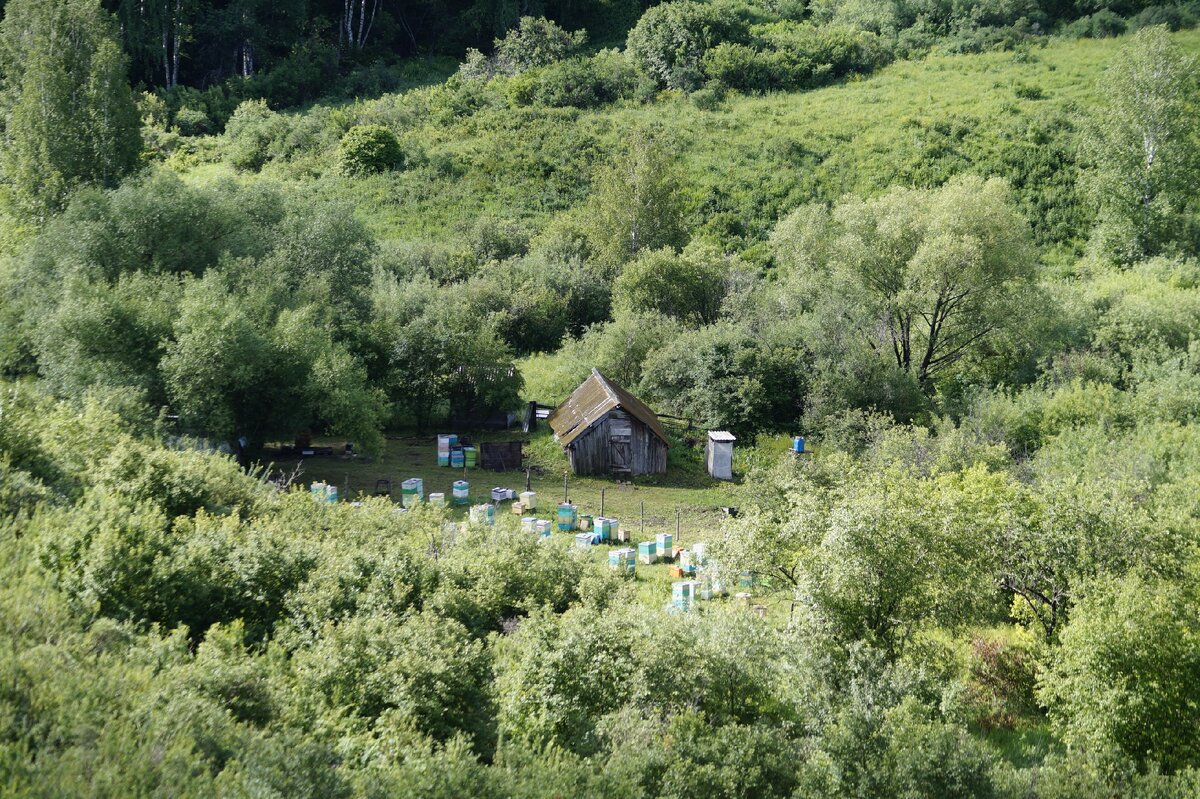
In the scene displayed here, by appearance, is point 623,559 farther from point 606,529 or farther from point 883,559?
point 883,559

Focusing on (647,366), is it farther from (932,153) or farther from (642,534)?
(932,153)

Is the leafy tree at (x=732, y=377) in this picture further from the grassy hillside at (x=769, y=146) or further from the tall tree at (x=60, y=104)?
the tall tree at (x=60, y=104)

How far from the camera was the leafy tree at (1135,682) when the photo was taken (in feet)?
41.8

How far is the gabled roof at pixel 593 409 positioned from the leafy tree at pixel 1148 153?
24085mm

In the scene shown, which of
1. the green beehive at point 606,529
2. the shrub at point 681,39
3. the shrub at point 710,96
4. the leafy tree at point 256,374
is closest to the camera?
the green beehive at point 606,529

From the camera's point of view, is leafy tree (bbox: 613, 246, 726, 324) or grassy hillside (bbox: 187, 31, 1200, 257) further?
grassy hillside (bbox: 187, 31, 1200, 257)

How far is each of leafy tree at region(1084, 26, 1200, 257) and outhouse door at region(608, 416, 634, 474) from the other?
82.2ft

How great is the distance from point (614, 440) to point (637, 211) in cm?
1646

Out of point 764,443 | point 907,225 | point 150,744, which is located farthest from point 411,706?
point 907,225

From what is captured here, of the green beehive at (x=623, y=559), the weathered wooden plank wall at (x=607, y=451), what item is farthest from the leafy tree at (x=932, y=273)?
the green beehive at (x=623, y=559)

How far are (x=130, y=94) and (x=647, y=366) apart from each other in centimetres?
2202

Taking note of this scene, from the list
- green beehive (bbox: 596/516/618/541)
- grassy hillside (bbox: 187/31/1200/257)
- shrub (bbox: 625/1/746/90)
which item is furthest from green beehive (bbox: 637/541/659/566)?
shrub (bbox: 625/1/746/90)

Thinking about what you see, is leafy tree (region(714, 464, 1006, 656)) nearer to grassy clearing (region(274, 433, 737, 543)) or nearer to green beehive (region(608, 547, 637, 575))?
green beehive (region(608, 547, 637, 575))

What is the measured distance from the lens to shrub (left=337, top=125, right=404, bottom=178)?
5116 cm
